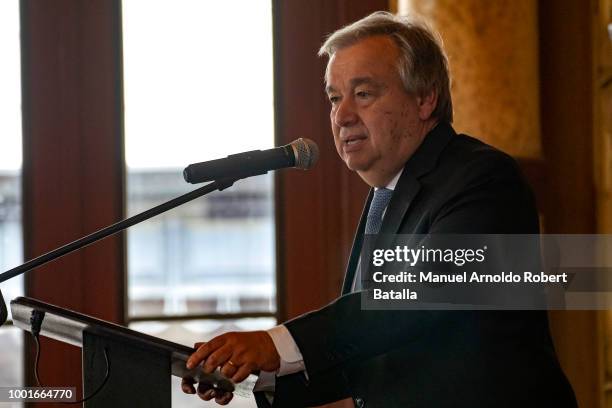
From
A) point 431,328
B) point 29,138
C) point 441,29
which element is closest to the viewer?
point 431,328

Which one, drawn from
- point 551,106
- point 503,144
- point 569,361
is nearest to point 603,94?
point 551,106

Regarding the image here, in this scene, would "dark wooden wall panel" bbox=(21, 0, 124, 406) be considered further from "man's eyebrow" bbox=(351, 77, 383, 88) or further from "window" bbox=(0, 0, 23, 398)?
"man's eyebrow" bbox=(351, 77, 383, 88)

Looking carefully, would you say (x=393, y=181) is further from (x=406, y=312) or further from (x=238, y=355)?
(x=238, y=355)

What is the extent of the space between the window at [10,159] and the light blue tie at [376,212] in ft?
4.87

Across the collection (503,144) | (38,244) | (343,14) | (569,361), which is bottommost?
(569,361)

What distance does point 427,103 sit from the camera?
2.26m

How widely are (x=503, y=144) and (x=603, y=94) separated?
1.52 feet

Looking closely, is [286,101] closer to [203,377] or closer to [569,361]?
[569,361]

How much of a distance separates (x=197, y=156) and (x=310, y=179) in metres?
0.44

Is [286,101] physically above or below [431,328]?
above

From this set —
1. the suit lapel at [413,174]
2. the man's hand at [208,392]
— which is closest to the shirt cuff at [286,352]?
the man's hand at [208,392]

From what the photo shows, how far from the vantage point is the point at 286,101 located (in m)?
3.32

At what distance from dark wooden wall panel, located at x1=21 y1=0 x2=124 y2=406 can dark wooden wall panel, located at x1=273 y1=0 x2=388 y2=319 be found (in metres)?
0.63

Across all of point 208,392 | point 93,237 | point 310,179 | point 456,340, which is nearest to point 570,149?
point 310,179
